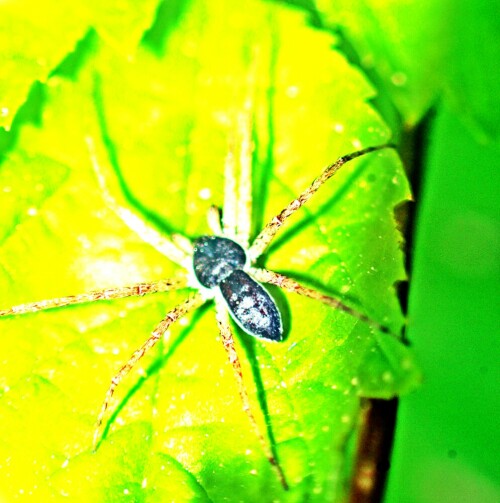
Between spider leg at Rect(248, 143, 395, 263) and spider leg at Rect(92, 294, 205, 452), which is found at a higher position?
spider leg at Rect(248, 143, 395, 263)

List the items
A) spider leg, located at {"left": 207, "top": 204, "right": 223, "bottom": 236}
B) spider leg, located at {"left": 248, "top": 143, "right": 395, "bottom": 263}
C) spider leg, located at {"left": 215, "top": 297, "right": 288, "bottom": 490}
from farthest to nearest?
1. spider leg, located at {"left": 207, "top": 204, "right": 223, "bottom": 236}
2. spider leg, located at {"left": 248, "top": 143, "right": 395, "bottom": 263}
3. spider leg, located at {"left": 215, "top": 297, "right": 288, "bottom": 490}

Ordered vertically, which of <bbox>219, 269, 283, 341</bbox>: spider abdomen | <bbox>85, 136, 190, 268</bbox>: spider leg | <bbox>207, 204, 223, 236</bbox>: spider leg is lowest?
<bbox>219, 269, 283, 341</bbox>: spider abdomen

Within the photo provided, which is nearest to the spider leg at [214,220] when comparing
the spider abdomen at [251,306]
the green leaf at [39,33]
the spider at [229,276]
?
the spider at [229,276]

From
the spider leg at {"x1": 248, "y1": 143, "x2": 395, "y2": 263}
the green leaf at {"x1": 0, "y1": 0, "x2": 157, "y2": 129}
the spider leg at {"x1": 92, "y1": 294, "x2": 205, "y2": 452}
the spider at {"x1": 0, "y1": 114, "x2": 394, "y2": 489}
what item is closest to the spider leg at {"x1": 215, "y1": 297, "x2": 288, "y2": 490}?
the spider at {"x1": 0, "y1": 114, "x2": 394, "y2": 489}

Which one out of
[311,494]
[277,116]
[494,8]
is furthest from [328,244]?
[494,8]

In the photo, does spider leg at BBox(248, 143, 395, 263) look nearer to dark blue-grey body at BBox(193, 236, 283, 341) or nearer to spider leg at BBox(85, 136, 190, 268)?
dark blue-grey body at BBox(193, 236, 283, 341)

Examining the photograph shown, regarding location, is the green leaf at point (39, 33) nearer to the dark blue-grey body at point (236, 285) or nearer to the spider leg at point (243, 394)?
the dark blue-grey body at point (236, 285)
